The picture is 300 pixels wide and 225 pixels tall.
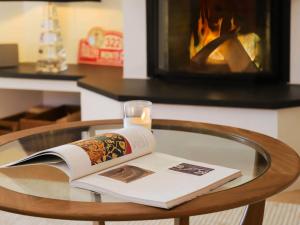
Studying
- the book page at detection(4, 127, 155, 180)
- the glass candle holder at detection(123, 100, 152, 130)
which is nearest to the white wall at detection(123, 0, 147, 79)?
the glass candle holder at detection(123, 100, 152, 130)

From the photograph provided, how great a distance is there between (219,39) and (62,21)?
3.50ft

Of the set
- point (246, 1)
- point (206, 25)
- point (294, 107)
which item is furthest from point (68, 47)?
point (294, 107)

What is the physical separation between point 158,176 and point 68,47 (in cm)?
227

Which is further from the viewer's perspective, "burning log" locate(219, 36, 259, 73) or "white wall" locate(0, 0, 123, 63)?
"white wall" locate(0, 0, 123, 63)

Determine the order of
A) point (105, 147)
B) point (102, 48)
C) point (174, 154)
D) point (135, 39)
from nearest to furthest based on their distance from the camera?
point (105, 147) → point (174, 154) → point (135, 39) → point (102, 48)

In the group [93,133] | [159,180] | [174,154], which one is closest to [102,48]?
[93,133]

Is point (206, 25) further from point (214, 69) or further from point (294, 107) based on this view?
point (294, 107)

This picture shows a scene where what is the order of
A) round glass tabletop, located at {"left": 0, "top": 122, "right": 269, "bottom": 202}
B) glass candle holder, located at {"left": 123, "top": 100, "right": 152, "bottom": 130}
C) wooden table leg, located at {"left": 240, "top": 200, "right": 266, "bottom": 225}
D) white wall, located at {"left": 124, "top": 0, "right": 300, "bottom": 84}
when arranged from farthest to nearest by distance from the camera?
white wall, located at {"left": 124, "top": 0, "right": 300, "bottom": 84} < glass candle holder, located at {"left": 123, "top": 100, "right": 152, "bottom": 130} < wooden table leg, located at {"left": 240, "top": 200, "right": 266, "bottom": 225} < round glass tabletop, located at {"left": 0, "top": 122, "right": 269, "bottom": 202}

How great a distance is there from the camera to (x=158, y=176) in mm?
1256

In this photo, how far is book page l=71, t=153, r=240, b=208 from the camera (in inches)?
44.1

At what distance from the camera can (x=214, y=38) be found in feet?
9.08

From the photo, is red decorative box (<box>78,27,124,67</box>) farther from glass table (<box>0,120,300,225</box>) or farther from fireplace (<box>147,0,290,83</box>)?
glass table (<box>0,120,300,225</box>)

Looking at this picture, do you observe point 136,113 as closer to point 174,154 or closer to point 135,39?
point 174,154

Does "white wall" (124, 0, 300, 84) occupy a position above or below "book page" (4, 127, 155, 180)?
above
